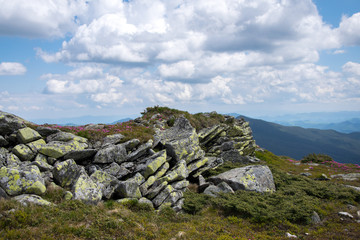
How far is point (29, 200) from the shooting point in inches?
481

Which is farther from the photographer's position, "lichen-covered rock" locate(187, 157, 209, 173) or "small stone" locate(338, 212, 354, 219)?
"lichen-covered rock" locate(187, 157, 209, 173)

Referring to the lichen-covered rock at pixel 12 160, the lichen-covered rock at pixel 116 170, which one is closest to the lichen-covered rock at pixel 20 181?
the lichen-covered rock at pixel 12 160

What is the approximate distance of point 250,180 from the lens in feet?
70.2

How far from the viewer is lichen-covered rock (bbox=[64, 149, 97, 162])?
18.7 meters

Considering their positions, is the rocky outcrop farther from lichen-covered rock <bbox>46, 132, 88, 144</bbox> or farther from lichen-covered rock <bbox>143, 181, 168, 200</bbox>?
lichen-covered rock <bbox>46, 132, 88, 144</bbox>

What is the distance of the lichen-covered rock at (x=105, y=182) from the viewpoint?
1634 cm

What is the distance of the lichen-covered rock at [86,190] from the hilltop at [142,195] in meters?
0.07

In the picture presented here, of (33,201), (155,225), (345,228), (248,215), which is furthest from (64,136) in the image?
(345,228)

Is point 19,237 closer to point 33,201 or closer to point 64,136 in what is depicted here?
point 33,201

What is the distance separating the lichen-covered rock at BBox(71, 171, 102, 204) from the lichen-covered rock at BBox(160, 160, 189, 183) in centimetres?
605

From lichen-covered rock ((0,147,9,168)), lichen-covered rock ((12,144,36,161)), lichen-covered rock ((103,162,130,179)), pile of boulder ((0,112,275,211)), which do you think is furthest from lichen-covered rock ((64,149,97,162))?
lichen-covered rock ((0,147,9,168))

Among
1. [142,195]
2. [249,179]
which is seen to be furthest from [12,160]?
[249,179]

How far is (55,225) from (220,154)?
26.2 metres

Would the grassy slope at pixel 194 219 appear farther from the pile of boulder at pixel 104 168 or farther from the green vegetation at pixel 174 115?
the green vegetation at pixel 174 115
